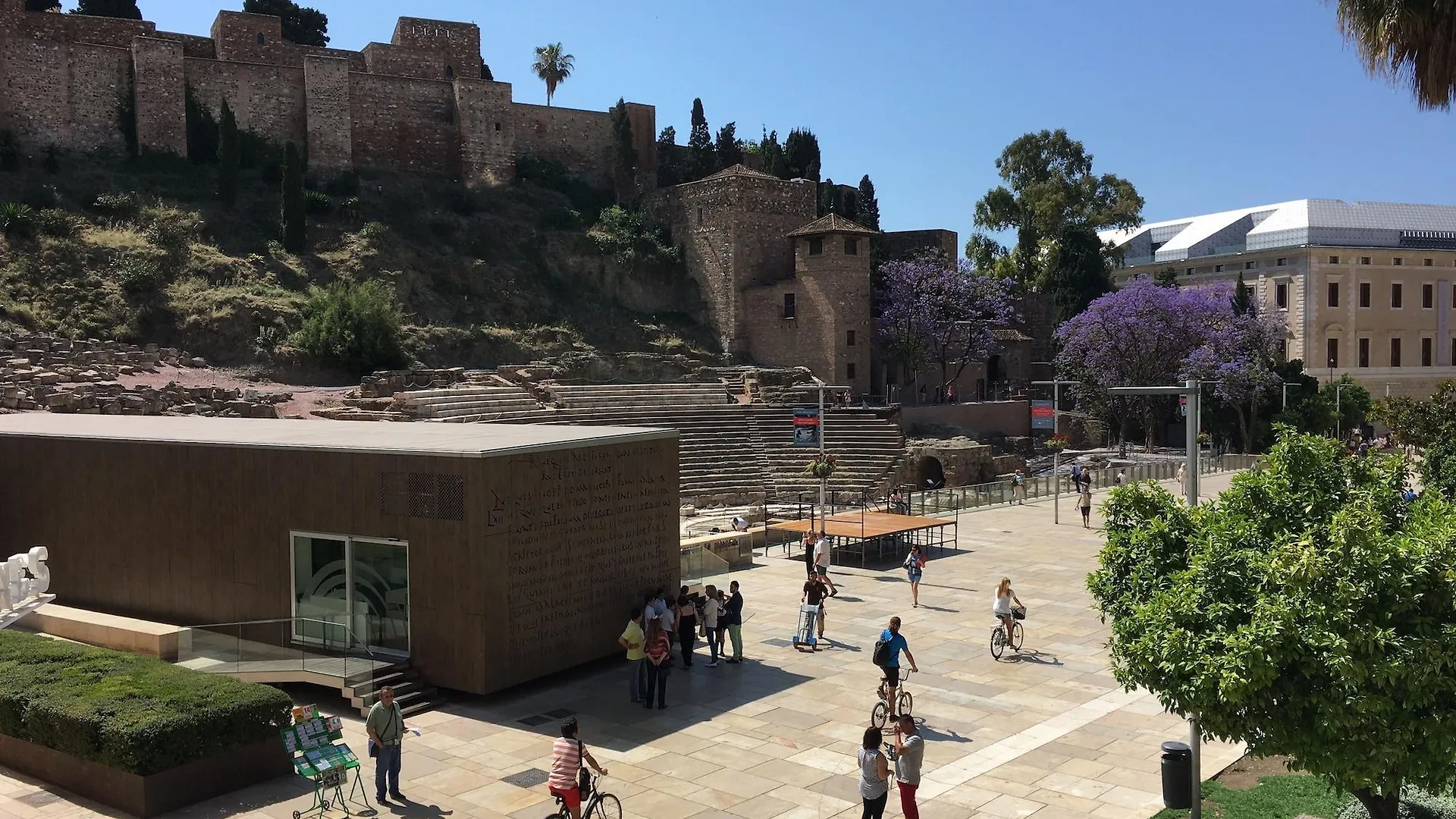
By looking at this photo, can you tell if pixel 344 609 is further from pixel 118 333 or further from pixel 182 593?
pixel 118 333

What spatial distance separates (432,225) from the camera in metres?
56.4

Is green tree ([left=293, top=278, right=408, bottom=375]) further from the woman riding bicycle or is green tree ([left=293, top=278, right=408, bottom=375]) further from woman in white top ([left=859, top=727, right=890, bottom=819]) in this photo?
woman in white top ([left=859, top=727, right=890, bottom=819])

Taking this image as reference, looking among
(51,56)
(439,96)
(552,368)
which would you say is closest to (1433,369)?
(552,368)

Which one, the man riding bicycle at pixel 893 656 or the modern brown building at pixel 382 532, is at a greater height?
the modern brown building at pixel 382 532

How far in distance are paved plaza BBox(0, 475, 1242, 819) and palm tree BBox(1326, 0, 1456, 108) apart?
779cm

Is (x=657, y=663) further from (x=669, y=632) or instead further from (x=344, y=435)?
(x=344, y=435)

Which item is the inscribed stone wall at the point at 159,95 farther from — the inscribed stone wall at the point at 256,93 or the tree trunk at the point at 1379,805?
the tree trunk at the point at 1379,805

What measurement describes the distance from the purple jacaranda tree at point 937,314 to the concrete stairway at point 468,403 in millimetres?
23418

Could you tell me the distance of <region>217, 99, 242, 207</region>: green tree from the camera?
51.8 metres

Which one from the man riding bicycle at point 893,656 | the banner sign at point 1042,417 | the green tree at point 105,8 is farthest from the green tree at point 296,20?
the man riding bicycle at point 893,656

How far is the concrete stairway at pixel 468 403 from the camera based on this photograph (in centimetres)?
3478

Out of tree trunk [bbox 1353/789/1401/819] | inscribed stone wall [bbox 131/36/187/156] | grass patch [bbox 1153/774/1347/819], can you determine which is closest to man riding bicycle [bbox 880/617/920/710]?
grass patch [bbox 1153/774/1347/819]

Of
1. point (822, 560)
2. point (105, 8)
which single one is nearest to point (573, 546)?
point (822, 560)

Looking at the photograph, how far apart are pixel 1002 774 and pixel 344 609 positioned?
353 inches
